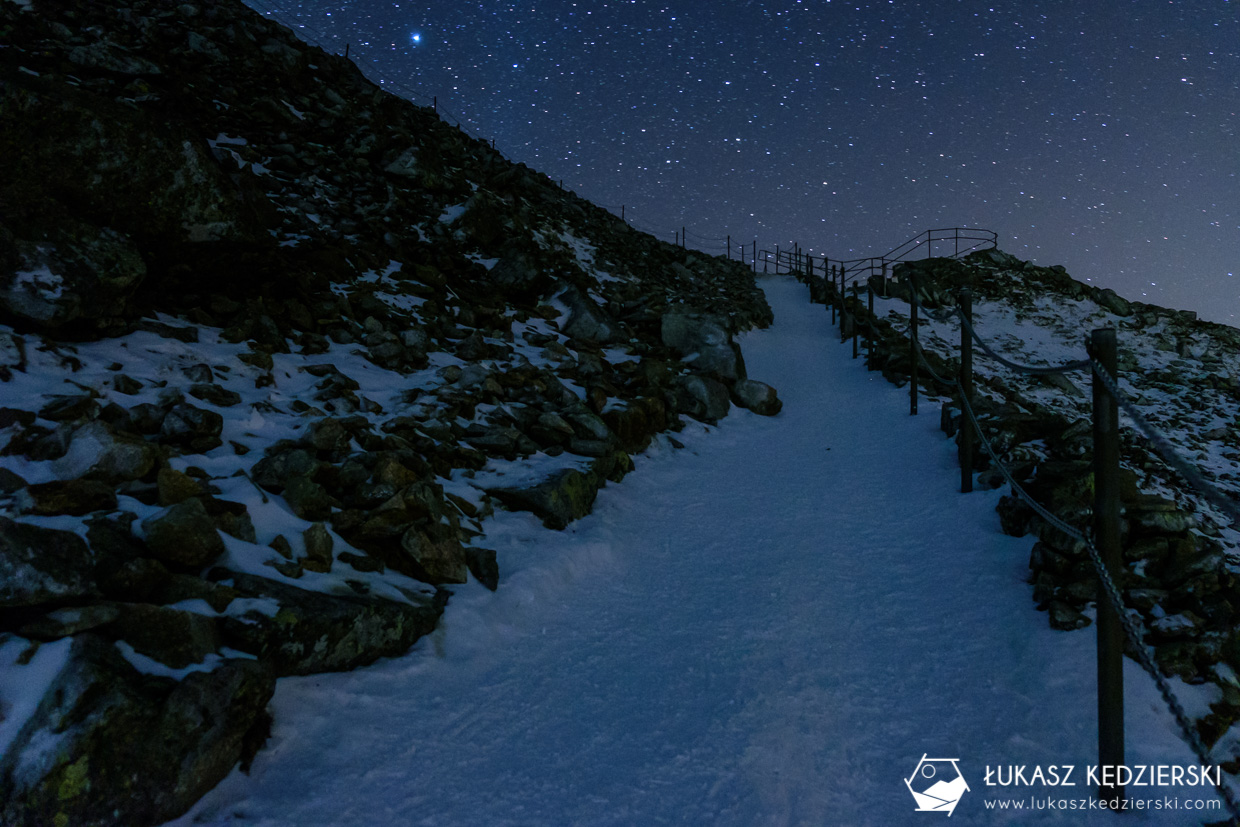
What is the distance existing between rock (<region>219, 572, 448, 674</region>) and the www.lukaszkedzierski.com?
3.37m

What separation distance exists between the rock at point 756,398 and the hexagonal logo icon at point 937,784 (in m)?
8.10

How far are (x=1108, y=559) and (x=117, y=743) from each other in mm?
4282

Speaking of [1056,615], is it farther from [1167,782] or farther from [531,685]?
[531,685]

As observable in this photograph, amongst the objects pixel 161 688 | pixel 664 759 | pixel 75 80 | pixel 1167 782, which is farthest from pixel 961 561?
pixel 75 80

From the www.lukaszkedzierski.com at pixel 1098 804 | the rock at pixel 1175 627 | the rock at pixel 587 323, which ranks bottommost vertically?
the www.lukaszkedzierski.com at pixel 1098 804

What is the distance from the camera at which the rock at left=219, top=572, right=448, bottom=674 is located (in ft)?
10.4

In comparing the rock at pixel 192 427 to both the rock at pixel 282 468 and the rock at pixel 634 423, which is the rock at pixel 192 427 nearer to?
the rock at pixel 282 468

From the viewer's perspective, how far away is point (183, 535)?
3293 millimetres

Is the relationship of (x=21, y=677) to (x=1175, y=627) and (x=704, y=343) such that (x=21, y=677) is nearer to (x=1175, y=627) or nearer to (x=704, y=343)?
(x=1175, y=627)

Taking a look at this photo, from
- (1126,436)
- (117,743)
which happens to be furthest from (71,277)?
(1126,436)

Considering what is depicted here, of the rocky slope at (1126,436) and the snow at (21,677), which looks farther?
the rocky slope at (1126,436)

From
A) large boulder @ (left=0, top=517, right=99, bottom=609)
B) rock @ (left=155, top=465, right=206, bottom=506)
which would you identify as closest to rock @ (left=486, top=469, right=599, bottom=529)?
rock @ (left=155, top=465, right=206, bottom=506)

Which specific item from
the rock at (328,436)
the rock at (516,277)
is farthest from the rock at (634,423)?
the rock at (516,277)

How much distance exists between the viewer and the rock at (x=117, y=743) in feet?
7.47
